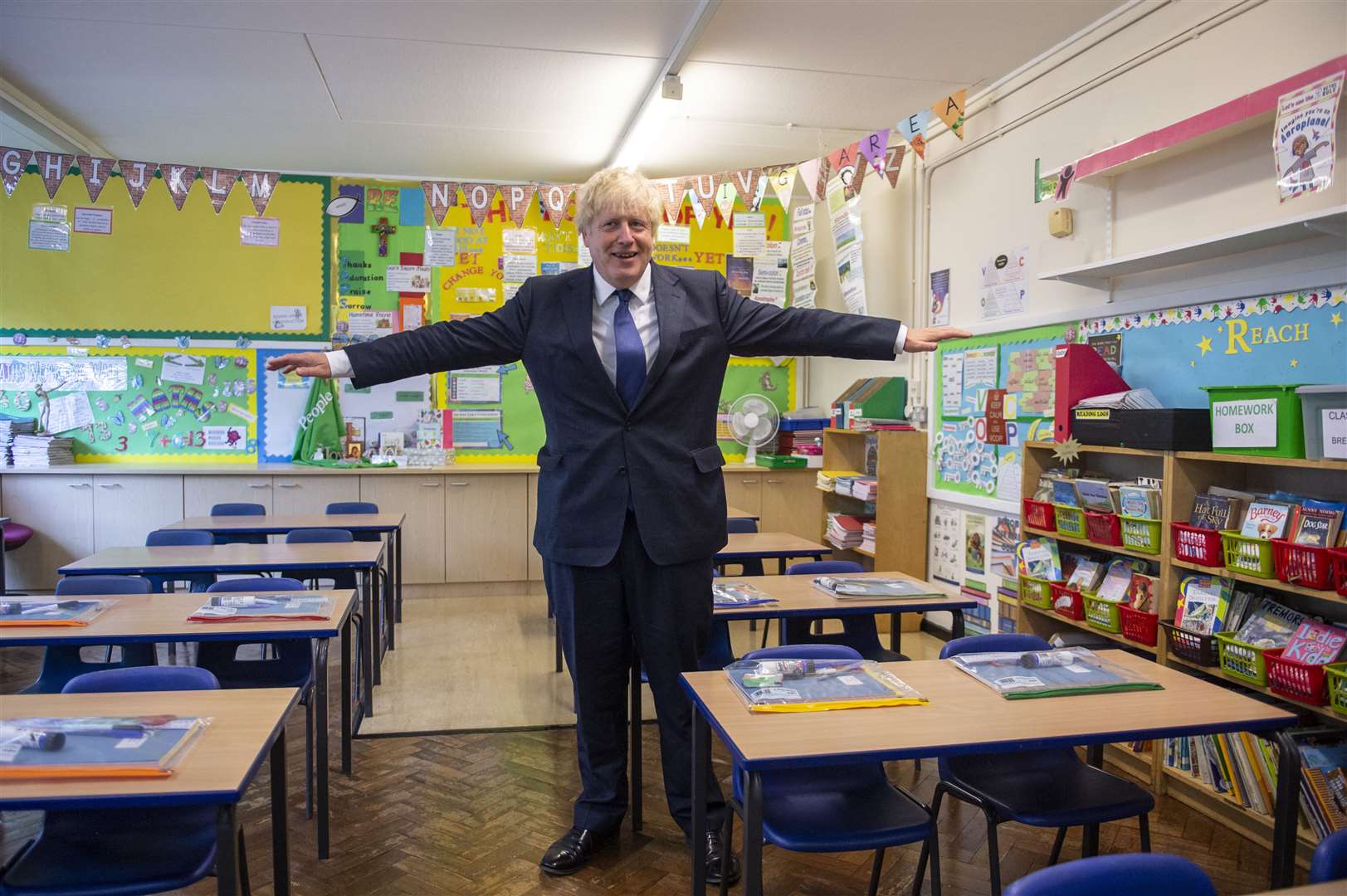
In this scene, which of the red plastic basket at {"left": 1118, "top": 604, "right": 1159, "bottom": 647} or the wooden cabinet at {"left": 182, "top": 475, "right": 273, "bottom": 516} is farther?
the wooden cabinet at {"left": 182, "top": 475, "right": 273, "bottom": 516}

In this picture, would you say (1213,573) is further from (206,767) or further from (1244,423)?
(206,767)

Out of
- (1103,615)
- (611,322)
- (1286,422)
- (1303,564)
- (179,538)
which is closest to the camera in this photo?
(611,322)

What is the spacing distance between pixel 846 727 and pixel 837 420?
412cm

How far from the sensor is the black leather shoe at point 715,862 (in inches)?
92.5

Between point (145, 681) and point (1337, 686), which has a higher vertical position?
point (145, 681)

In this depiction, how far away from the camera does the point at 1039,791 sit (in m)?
2.10

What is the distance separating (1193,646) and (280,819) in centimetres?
267

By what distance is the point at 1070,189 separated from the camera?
4051 mm

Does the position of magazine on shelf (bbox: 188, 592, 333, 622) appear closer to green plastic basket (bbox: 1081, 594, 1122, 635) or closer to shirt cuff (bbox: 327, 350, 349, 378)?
shirt cuff (bbox: 327, 350, 349, 378)

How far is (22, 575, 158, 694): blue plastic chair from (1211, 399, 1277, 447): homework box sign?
3441 mm

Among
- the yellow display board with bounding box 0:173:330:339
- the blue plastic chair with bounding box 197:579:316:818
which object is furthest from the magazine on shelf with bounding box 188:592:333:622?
the yellow display board with bounding box 0:173:330:339

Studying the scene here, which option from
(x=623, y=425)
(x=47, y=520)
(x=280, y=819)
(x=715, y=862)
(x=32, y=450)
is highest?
(x=623, y=425)

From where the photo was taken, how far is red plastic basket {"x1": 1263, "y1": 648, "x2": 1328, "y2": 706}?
2463 millimetres

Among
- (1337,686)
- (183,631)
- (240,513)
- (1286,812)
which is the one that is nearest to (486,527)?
(240,513)
